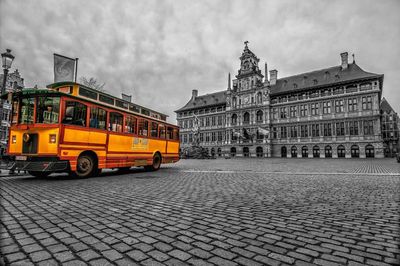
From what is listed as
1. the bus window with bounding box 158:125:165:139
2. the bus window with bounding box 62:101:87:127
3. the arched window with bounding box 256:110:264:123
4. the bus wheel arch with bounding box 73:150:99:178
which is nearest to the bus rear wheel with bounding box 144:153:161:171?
the bus window with bounding box 158:125:165:139

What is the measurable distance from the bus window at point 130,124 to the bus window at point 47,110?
11.9 ft

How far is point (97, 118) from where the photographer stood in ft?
32.2

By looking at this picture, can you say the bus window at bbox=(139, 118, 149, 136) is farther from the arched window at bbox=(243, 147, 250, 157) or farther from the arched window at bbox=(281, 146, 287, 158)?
the arched window at bbox=(243, 147, 250, 157)

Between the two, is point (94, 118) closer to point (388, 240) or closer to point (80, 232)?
point (80, 232)

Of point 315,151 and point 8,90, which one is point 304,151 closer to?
point 315,151

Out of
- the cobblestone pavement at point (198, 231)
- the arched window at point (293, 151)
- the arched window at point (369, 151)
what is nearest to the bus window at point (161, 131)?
the cobblestone pavement at point (198, 231)

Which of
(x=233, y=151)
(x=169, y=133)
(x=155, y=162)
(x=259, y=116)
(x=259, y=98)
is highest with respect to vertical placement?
(x=259, y=98)

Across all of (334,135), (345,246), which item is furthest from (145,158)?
(334,135)

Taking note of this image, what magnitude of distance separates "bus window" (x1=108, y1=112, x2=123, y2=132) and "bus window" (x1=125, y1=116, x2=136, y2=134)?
1.45 feet

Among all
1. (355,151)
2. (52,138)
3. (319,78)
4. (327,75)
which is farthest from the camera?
(319,78)

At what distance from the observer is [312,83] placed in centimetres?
4425

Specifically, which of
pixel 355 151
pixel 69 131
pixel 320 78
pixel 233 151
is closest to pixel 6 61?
pixel 69 131

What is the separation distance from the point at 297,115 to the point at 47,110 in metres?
45.0

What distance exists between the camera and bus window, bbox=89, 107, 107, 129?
9.54 m
